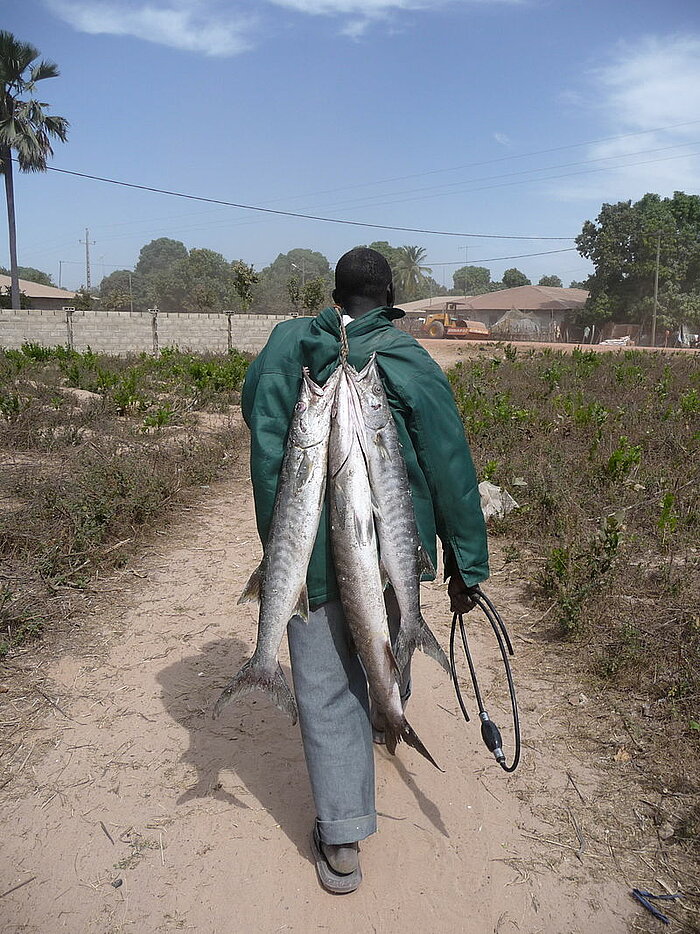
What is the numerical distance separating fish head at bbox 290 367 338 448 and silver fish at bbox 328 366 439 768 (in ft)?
0.09

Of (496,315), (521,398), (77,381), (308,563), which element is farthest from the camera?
(496,315)

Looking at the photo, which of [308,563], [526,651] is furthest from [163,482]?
[308,563]

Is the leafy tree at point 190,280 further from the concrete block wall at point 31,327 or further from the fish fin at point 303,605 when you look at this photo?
the fish fin at point 303,605

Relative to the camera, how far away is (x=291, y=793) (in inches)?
118

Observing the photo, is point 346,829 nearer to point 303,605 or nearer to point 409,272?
point 303,605

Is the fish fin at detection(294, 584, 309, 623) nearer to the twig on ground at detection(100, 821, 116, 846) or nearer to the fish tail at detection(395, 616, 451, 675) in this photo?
the fish tail at detection(395, 616, 451, 675)

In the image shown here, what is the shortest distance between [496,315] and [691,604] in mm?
48974

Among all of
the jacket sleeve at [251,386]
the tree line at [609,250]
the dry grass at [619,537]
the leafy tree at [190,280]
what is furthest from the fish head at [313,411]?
the leafy tree at [190,280]

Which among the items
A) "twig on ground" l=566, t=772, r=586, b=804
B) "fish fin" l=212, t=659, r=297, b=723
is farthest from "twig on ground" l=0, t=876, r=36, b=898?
"twig on ground" l=566, t=772, r=586, b=804

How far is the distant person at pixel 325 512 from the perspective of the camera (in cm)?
225

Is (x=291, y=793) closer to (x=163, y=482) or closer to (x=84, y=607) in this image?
(x=84, y=607)

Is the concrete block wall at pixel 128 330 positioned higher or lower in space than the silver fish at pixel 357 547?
higher

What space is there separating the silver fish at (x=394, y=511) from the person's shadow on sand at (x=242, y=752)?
0.96 metres

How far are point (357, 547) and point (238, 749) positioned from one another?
1621mm
